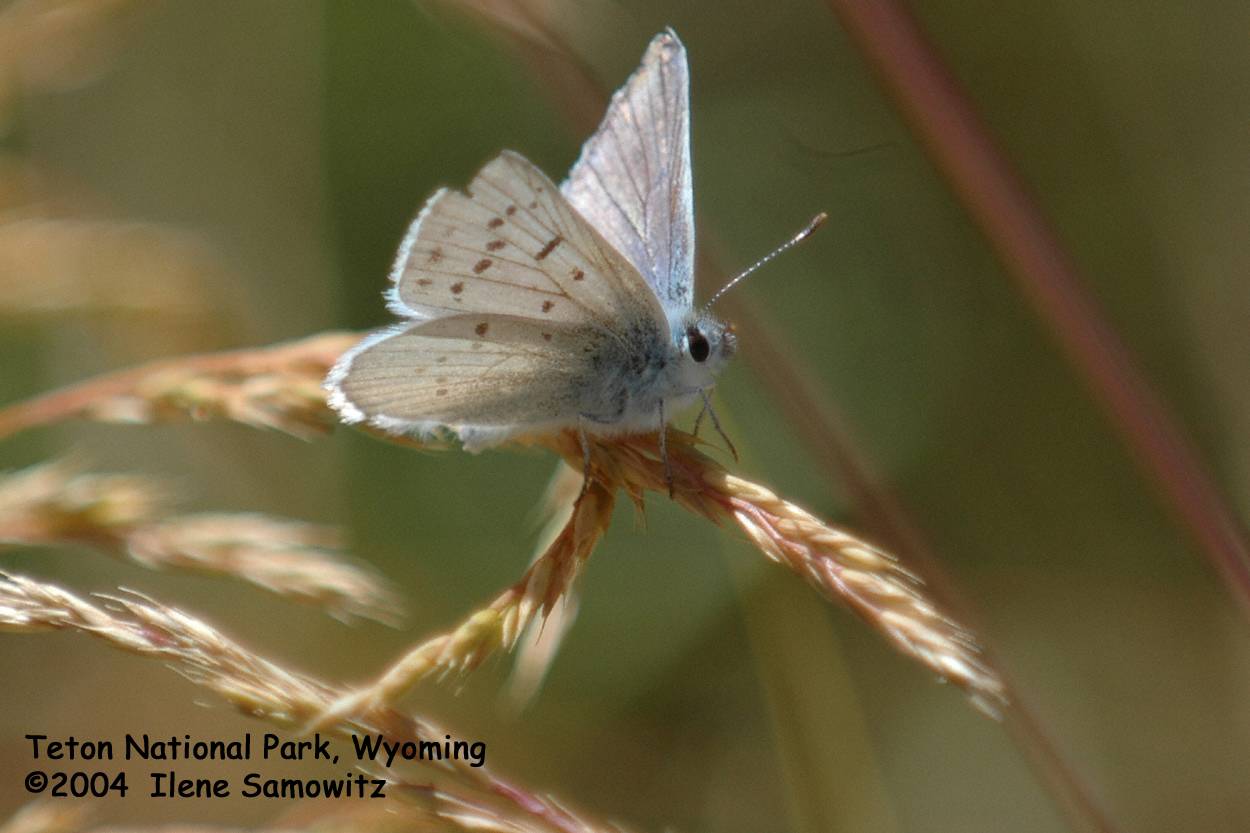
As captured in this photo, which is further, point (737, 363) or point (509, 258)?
point (737, 363)

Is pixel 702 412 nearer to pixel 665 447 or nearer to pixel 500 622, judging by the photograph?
pixel 665 447

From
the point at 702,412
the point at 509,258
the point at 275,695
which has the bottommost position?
the point at 275,695

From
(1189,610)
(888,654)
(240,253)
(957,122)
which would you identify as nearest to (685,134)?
(957,122)

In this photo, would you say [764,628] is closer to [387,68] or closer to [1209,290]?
[1209,290]

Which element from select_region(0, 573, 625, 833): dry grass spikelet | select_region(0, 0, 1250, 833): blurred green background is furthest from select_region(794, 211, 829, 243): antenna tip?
select_region(0, 573, 625, 833): dry grass spikelet

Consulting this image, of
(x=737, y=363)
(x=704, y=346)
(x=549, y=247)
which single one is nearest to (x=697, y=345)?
(x=704, y=346)

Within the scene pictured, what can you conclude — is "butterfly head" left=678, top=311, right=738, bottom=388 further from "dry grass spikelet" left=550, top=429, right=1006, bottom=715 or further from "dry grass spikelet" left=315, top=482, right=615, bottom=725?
"dry grass spikelet" left=315, top=482, right=615, bottom=725

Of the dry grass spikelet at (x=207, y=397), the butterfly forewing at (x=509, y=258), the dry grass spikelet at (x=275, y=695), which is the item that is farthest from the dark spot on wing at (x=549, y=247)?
the dry grass spikelet at (x=275, y=695)
